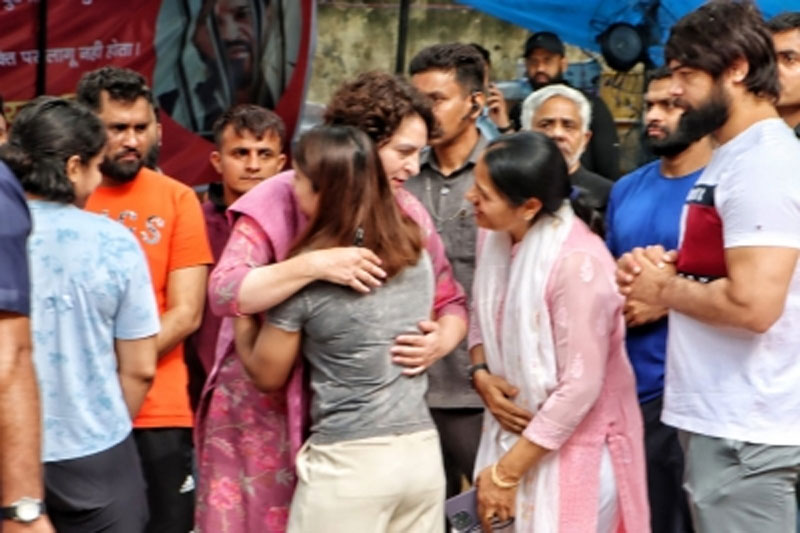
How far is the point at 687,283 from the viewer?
3723 mm

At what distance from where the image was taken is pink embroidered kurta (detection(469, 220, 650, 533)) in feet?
12.9

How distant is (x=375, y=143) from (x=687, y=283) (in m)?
0.89

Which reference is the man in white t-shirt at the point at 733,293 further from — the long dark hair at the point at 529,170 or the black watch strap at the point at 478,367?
the black watch strap at the point at 478,367

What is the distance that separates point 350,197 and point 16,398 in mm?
1046

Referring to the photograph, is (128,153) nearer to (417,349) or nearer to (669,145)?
(417,349)

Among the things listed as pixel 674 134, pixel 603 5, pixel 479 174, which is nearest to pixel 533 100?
pixel 674 134

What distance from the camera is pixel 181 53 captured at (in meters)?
7.04

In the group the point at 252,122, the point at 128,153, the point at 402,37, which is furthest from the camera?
the point at 402,37

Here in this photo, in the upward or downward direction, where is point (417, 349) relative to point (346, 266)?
downward

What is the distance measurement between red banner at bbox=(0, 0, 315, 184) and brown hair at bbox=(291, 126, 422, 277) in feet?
9.66

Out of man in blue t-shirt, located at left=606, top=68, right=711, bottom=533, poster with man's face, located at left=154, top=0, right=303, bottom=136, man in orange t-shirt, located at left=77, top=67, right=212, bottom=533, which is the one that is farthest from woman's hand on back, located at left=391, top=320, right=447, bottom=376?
poster with man's face, located at left=154, top=0, right=303, bottom=136

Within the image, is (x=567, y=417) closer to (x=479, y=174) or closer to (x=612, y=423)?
(x=612, y=423)

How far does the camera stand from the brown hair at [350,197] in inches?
144

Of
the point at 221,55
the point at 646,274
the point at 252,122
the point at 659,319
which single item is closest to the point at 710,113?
the point at 646,274
